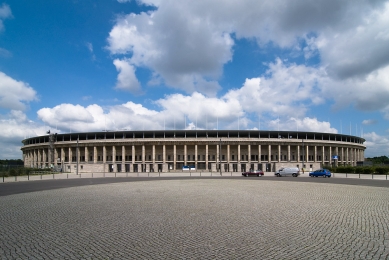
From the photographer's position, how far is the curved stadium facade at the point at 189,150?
7912 cm

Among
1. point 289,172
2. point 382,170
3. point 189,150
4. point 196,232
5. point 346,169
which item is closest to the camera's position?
point 196,232

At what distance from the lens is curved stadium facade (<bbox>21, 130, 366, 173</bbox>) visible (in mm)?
79125

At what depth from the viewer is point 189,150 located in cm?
8181

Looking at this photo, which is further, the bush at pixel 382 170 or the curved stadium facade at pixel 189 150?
the curved stadium facade at pixel 189 150

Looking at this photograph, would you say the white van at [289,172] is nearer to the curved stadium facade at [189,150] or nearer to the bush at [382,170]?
the bush at [382,170]

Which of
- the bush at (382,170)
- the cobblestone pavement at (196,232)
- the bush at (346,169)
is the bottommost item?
the bush at (346,169)

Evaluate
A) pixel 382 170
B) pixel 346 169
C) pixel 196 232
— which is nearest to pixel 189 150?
pixel 346 169

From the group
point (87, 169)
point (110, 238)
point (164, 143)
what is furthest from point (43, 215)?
point (87, 169)

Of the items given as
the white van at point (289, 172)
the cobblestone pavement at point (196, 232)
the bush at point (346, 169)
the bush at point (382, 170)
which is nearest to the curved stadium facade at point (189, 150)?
the bush at point (346, 169)

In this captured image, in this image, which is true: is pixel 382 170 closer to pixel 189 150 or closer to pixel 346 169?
pixel 346 169

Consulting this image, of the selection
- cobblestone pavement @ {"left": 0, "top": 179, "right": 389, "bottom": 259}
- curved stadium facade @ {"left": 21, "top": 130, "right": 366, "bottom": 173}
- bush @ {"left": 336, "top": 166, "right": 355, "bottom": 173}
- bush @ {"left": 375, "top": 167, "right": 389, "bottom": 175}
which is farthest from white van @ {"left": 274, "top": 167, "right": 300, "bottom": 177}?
cobblestone pavement @ {"left": 0, "top": 179, "right": 389, "bottom": 259}

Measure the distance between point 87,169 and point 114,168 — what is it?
8.42 meters

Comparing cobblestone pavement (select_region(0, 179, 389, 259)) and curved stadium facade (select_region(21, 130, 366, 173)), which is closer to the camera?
cobblestone pavement (select_region(0, 179, 389, 259))

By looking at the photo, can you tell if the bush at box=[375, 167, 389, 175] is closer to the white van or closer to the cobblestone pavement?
the white van
